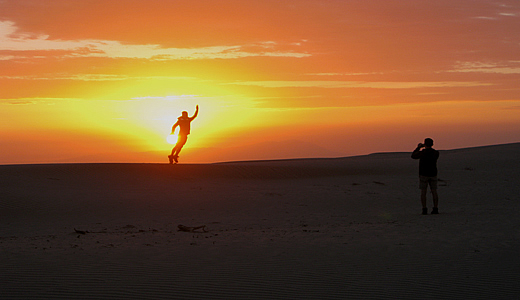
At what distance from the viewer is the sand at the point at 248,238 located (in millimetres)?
6262

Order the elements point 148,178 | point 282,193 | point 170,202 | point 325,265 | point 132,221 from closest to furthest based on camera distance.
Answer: point 325,265, point 132,221, point 170,202, point 282,193, point 148,178

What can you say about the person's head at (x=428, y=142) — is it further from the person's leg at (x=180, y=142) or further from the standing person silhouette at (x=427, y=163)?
the person's leg at (x=180, y=142)

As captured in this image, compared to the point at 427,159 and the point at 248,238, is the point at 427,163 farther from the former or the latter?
the point at 248,238

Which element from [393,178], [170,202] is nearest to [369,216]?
[170,202]

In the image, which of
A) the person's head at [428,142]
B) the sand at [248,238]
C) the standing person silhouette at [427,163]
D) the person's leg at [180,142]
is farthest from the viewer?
the person's leg at [180,142]

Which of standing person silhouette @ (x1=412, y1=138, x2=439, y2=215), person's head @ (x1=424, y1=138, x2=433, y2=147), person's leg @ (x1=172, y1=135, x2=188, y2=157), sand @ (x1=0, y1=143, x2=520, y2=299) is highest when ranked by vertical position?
person's leg @ (x1=172, y1=135, x2=188, y2=157)

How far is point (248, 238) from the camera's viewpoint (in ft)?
31.6

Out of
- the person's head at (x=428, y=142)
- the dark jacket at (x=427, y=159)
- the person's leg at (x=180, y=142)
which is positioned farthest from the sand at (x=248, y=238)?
the person's head at (x=428, y=142)

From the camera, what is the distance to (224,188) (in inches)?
730

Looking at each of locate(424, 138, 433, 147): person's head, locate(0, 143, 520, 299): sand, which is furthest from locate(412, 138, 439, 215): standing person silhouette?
locate(0, 143, 520, 299): sand

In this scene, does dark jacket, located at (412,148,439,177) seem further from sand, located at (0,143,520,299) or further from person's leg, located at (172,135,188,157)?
person's leg, located at (172,135,188,157)

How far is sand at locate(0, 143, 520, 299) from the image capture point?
20.5ft

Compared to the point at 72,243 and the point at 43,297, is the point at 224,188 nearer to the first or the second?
the point at 72,243

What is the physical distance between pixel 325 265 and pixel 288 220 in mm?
5588
